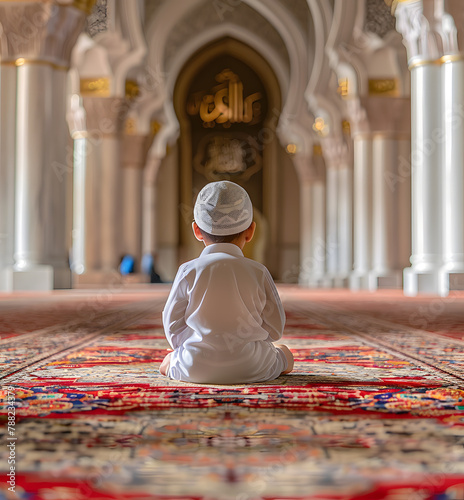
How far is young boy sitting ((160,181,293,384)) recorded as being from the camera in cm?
186

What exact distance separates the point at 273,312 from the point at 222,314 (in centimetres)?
15

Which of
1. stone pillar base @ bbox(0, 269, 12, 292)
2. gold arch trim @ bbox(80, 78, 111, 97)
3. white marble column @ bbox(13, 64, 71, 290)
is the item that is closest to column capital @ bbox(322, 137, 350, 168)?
gold arch trim @ bbox(80, 78, 111, 97)

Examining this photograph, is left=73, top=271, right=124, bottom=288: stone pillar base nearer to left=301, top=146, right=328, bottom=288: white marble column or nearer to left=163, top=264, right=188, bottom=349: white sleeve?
left=301, top=146, right=328, bottom=288: white marble column

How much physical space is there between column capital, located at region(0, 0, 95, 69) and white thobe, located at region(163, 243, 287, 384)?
22.7ft

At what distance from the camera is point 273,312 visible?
1949mm

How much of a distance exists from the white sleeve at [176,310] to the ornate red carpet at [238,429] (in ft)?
0.40

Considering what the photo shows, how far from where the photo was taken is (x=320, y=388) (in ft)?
6.06

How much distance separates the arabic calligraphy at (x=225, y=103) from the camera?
20.3 m

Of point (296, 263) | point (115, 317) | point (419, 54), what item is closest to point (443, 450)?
point (115, 317)

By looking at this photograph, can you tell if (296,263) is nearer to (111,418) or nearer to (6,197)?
(6,197)

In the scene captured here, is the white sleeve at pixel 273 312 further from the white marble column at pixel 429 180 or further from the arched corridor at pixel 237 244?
the white marble column at pixel 429 180

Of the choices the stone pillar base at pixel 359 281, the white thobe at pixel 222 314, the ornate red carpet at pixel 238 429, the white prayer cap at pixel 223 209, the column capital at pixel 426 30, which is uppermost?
the column capital at pixel 426 30

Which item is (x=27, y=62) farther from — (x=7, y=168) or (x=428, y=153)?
(x=428, y=153)

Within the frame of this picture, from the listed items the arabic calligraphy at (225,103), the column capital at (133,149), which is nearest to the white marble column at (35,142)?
the column capital at (133,149)
